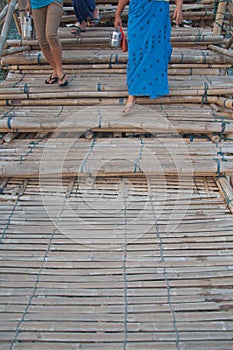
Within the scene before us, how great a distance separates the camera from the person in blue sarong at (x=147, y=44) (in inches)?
96.3

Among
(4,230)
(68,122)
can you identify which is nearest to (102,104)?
(68,122)

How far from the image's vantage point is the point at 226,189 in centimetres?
215

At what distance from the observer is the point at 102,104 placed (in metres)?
2.86

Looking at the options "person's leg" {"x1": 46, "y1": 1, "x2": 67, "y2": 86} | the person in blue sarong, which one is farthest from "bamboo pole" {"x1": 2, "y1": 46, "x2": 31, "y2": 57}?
the person in blue sarong

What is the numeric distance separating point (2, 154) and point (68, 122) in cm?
59

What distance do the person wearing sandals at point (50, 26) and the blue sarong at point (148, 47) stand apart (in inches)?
25.4

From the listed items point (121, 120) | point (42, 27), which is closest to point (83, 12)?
point (42, 27)

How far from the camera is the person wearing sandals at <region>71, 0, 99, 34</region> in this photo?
3555 mm

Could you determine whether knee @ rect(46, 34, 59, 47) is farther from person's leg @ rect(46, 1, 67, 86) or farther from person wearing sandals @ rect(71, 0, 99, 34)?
person wearing sandals @ rect(71, 0, 99, 34)

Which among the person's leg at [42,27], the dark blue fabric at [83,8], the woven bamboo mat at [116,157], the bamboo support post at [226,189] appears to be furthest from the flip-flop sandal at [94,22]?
the bamboo support post at [226,189]

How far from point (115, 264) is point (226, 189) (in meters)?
0.98

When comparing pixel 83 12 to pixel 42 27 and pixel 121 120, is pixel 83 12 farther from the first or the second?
pixel 121 120

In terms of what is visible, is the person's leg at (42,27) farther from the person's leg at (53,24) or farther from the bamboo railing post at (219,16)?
the bamboo railing post at (219,16)

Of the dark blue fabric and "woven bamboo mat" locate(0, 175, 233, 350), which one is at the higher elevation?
the dark blue fabric
